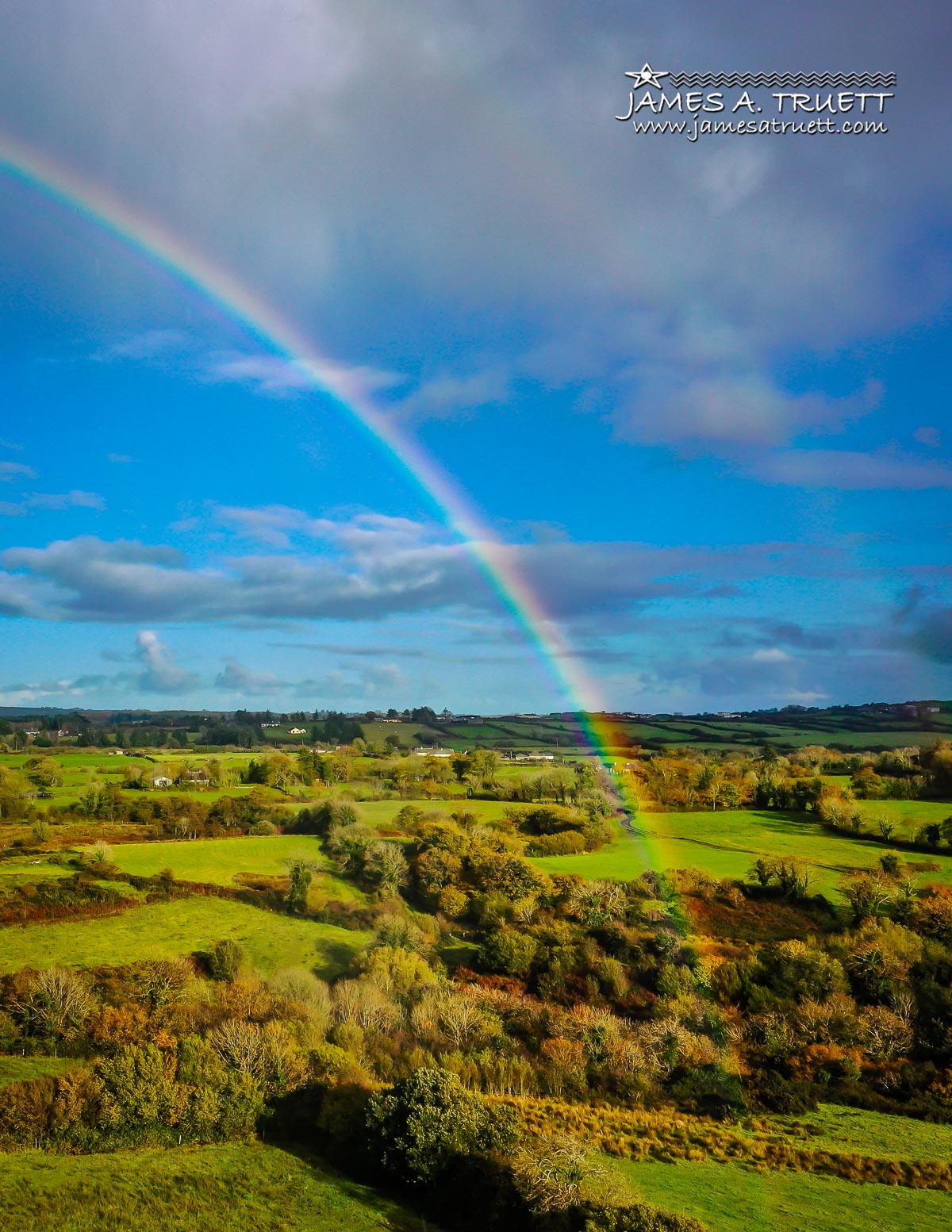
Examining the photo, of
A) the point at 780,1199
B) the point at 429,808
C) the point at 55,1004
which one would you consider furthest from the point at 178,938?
the point at 780,1199

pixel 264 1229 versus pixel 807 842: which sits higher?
pixel 807 842

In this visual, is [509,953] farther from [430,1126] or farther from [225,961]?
[430,1126]

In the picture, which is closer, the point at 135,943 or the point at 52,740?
the point at 135,943

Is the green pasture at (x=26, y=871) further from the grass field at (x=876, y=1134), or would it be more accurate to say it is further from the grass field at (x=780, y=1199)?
the grass field at (x=876, y=1134)

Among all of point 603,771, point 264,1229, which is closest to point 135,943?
point 264,1229

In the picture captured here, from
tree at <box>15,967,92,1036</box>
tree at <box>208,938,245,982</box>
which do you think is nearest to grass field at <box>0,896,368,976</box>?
tree at <box>208,938,245,982</box>

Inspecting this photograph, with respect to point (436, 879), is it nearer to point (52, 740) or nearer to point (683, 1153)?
point (683, 1153)

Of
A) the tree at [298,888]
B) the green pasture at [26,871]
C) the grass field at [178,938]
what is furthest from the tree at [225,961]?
the green pasture at [26,871]

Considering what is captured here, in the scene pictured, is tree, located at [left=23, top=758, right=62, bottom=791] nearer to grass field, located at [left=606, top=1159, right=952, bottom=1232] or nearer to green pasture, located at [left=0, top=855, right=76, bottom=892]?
green pasture, located at [left=0, top=855, right=76, bottom=892]
